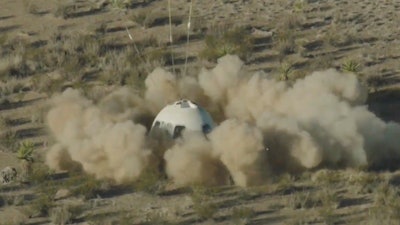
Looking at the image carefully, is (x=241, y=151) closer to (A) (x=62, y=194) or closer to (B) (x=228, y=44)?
(A) (x=62, y=194)

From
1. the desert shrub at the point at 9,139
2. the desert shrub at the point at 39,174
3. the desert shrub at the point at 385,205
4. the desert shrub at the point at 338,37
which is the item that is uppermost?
the desert shrub at the point at 338,37

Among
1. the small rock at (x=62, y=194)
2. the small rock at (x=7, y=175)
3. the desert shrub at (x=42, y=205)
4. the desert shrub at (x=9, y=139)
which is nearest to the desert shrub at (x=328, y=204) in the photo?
the small rock at (x=62, y=194)

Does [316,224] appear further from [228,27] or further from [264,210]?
[228,27]

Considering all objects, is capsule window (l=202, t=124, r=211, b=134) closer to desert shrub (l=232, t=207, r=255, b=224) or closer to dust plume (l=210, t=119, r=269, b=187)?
dust plume (l=210, t=119, r=269, b=187)

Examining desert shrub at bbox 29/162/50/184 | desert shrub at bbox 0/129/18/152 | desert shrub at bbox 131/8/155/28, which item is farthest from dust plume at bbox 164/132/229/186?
desert shrub at bbox 131/8/155/28

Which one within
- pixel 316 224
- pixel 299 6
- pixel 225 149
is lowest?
pixel 316 224

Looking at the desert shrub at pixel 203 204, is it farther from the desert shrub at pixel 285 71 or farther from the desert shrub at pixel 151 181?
the desert shrub at pixel 285 71


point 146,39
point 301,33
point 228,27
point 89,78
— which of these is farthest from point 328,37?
point 89,78
